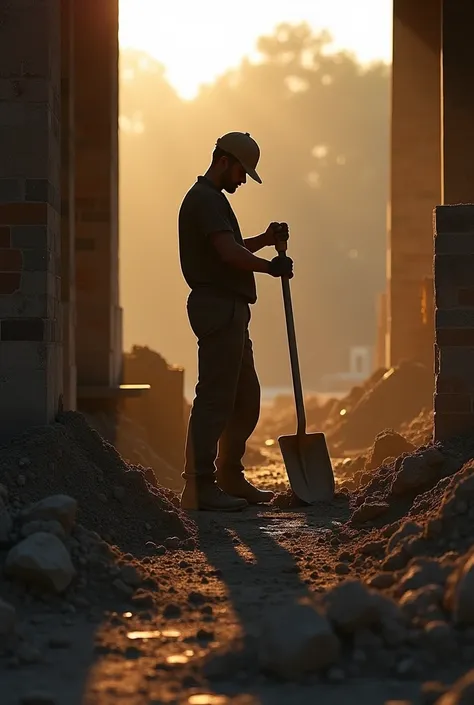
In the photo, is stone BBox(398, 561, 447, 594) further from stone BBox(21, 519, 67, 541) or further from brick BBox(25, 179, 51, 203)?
brick BBox(25, 179, 51, 203)

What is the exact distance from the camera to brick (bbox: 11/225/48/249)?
5.40 m

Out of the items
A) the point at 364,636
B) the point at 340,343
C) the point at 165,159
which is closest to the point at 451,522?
the point at 364,636

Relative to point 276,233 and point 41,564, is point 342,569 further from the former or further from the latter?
point 276,233

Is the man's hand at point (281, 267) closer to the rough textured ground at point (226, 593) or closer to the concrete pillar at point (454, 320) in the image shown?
the concrete pillar at point (454, 320)

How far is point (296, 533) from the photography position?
5.30m

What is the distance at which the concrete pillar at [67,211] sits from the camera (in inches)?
313

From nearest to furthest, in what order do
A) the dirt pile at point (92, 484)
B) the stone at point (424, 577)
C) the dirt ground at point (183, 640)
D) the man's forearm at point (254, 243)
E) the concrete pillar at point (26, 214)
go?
the dirt ground at point (183, 640) < the stone at point (424, 577) < the dirt pile at point (92, 484) < the concrete pillar at point (26, 214) < the man's forearm at point (254, 243)

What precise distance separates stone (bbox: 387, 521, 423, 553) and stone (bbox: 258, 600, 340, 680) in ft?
3.48

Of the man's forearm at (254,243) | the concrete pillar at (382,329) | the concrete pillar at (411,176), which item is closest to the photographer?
the man's forearm at (254,243)

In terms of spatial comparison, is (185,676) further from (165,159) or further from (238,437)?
(165,159)

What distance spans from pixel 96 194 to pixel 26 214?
4119 mm

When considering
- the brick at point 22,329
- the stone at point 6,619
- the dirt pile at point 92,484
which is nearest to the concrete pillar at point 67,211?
the dirt pile at point 92,484

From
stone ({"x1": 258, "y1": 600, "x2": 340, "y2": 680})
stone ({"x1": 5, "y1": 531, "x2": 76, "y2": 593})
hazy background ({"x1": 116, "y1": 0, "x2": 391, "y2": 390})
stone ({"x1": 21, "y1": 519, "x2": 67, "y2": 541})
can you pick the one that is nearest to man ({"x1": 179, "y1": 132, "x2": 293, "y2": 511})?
stone ({"x1": 21, "y1": 519, "x2": 67, "y2": 541})

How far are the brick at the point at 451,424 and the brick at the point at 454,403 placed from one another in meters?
0.02
